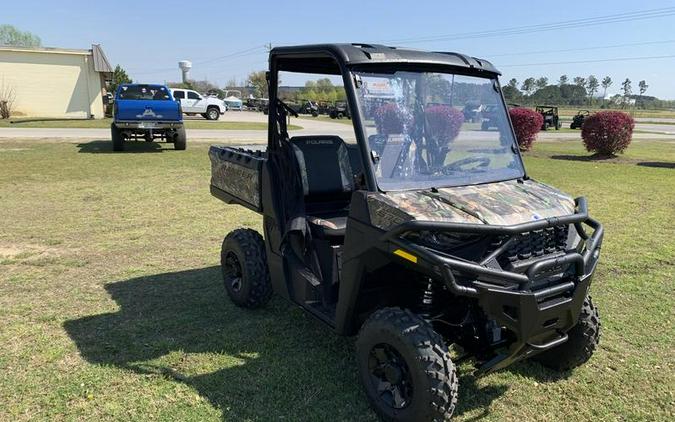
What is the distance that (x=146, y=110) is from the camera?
14.9 metres

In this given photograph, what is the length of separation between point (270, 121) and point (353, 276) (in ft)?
5.41

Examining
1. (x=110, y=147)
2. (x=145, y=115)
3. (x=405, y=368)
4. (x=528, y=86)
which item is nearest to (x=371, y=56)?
(x=405, y=368)

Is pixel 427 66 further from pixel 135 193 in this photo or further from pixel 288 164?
pixel 135 193

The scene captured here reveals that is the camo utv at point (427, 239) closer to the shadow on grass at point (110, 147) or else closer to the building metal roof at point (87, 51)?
the shadow on grass at point (110, 147)

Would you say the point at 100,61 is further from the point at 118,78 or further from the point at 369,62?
the point at 369,62

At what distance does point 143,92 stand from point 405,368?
14.6 m

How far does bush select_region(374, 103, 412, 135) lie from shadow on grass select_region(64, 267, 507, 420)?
5.25ft

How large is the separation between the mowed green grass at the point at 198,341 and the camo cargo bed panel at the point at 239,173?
966 mm

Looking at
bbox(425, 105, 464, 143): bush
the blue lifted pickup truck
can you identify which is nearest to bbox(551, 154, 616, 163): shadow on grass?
the blue lifted pickup truck

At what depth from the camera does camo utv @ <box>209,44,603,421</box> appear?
268 cm

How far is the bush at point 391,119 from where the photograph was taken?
3121mm

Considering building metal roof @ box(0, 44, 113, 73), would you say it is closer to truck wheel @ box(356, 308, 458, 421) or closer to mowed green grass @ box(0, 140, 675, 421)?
mowed green grass @ box(0, 140, 675, 421)

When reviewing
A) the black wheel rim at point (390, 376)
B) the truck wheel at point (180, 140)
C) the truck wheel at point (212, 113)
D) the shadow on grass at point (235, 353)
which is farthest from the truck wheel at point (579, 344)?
the truck wheel at point (212, 113)

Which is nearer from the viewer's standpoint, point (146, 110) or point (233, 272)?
point (233, 272)
